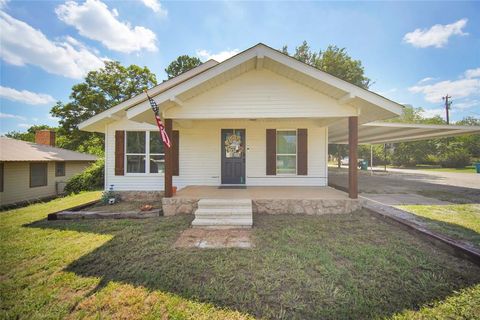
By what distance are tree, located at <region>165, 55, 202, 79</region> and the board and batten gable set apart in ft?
46.3

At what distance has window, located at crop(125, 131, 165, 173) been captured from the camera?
780cm

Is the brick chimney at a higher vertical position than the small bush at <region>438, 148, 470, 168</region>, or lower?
higher

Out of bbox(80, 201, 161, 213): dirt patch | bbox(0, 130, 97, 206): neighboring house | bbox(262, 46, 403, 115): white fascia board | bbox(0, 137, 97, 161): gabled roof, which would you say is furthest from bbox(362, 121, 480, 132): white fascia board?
bbox(0, 130, 97, 206): neighboring house

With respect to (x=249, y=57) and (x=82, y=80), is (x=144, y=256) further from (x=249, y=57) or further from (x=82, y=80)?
(x=82, y=80)

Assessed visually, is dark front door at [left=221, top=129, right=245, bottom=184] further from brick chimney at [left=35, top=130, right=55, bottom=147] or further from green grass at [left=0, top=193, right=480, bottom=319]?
brick chimney at [left=35, top=130, right=55, bottom=147]

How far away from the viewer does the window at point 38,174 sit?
1105 cm

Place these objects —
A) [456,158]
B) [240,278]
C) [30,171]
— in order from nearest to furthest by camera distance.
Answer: [240,278], [30,171], [456,158]

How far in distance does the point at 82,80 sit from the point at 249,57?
71.8ft

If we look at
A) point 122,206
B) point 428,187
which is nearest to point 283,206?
point 122,206

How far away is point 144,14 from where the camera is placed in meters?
8.28

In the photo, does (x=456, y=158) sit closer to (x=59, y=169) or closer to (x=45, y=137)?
(x=59, y=169)

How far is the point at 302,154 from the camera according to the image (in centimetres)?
736

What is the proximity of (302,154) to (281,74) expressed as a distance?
3.20 metres

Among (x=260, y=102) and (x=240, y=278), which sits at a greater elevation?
(x=260, y=102)
